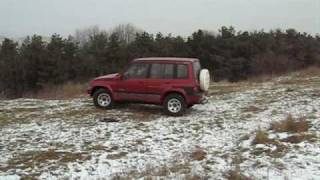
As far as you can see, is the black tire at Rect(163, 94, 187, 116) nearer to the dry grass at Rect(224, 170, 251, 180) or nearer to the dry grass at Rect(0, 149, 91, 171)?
the dry grass at Rect(0, 149, 91, 171)

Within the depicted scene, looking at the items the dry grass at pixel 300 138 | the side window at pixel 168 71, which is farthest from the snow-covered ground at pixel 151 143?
the side window at pixel 168 71

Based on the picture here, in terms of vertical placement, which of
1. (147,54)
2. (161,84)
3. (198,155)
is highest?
(147,54)

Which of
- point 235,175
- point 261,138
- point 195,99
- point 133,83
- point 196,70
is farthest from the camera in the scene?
point 133,83

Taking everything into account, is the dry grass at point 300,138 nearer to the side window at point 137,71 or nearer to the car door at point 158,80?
the car door at point 158,80

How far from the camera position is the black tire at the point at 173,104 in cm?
1571

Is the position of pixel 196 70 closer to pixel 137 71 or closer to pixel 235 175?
pixel 137 71

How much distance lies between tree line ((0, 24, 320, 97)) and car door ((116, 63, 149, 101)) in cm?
3397

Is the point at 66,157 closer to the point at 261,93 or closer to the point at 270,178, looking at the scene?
the point at 270,178

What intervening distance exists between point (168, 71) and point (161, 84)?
49 centimetres

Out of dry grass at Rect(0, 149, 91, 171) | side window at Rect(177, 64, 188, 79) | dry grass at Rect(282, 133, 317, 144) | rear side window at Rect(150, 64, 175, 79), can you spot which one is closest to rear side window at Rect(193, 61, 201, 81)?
side window at Rect(177, 64, 188, 79)

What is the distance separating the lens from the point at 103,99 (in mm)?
16922

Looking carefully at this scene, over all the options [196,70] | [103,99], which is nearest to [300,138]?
[196,70]

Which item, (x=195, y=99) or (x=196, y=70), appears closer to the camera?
(x=195, y=99)

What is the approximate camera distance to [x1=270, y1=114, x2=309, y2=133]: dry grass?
38.5ft
